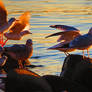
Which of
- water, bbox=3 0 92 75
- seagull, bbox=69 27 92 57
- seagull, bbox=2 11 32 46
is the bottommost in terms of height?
water, bbox=3 0 92 75

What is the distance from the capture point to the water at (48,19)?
13.2 m

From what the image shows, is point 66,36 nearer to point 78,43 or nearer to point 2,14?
point 78,43

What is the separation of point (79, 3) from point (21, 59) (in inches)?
557

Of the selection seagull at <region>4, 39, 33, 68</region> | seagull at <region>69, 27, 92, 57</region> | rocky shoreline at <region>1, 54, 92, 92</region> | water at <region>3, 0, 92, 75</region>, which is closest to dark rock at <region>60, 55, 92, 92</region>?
rocky shoreline at <region>1, 54, 92, 92</region>

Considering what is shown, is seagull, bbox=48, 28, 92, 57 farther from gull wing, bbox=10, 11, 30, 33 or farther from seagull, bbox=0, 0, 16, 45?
gull wing, bbox=10, 11, 30, 33

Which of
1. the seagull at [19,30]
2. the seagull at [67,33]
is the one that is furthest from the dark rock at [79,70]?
the seagull at [19,30]

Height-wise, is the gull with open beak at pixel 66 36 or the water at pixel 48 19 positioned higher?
the gull with open beak at pixel 66 36

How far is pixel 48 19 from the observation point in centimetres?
2053

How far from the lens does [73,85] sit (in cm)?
877

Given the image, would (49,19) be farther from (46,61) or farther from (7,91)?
(7,91)

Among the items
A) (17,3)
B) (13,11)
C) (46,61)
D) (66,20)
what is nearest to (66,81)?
(46,61)

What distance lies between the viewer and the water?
13.2 meters

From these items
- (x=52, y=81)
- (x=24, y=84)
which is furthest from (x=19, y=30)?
(x=24, y=84)

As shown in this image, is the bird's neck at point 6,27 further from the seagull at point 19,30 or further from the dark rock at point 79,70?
the dark rock at point 79,70
